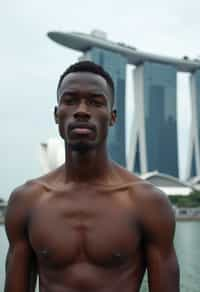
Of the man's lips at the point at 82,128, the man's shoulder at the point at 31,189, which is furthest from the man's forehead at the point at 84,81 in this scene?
the man's shoulder at the point at 31,189

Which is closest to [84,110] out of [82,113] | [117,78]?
[82,113]

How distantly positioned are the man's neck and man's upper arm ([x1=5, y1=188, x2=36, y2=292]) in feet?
0.53

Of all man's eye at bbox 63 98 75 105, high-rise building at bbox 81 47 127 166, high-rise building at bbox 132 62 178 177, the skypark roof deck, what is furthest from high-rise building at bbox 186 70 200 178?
man's eye at bbox 63 98 75 105

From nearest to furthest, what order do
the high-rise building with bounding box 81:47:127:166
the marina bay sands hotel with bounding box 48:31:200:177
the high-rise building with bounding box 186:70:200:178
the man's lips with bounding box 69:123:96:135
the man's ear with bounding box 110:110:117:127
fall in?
the man's lips with bounding box 69:123:96:135, the man's ear with bounding box 110:110:117:127, the high-rise building with bounding box 81:47:127:166, the marina bay sands hotel with bounding box 48:31:200:177, the high-rise building with bounding box 186:70:200:178

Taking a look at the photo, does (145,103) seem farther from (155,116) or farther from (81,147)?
(81,147)

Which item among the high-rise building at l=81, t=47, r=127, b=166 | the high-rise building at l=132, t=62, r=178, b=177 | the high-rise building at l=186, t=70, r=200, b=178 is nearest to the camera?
the high-rise building at l=81, t=47, r=127, b=166

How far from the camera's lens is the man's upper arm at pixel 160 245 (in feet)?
4.85

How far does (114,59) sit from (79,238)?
61572 mm

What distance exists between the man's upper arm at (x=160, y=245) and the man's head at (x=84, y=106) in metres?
0.24

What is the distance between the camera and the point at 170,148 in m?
64.6

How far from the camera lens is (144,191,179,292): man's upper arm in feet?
4.85

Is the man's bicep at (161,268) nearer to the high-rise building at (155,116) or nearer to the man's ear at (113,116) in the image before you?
the man's ear at (113,116)

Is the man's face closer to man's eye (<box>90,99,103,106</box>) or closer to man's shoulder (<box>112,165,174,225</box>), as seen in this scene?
man's eye (<box>90,99,103,106</box>)

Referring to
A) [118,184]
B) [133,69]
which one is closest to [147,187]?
[118,184]
